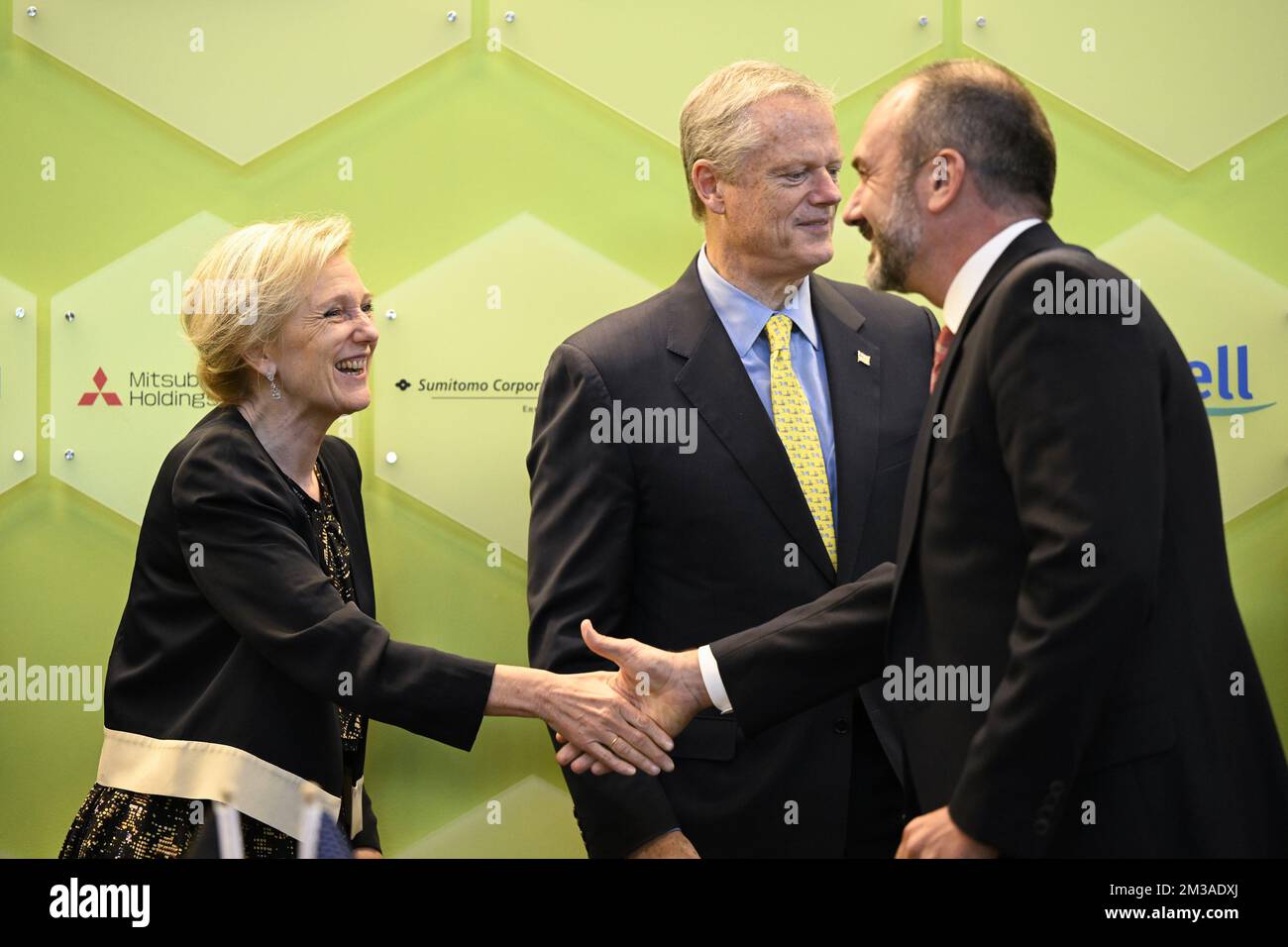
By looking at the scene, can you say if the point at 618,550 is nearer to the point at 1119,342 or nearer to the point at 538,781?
the point at 538,781

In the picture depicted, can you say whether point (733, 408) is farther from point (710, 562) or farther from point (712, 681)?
point (712, 681)

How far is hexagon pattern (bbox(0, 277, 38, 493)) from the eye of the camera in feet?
10.6

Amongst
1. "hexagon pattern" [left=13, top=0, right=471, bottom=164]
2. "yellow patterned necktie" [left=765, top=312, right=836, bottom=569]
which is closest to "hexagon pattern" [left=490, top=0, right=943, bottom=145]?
"hexagon pattern" [left=13, top=0, right=471, bottom=164]

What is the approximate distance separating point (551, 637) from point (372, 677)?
34 centimetres

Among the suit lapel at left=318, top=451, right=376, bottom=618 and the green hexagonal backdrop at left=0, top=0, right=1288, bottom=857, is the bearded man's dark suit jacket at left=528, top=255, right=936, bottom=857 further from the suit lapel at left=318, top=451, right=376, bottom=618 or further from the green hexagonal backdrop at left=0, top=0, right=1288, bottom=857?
the green hexagonal backdrop at left=0, top=0, right=1288, bottom=857

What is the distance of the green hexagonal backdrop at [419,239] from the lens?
324 cm

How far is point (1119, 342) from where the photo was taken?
5.67ft

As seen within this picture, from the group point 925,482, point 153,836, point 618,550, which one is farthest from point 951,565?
point 153,836

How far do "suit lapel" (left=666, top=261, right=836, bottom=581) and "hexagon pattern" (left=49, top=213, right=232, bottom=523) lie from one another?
113cm

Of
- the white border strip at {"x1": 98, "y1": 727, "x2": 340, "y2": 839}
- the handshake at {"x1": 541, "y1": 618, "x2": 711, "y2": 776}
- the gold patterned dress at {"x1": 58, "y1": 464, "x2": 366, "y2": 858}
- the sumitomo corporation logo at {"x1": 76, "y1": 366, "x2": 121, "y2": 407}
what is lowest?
the gold patterned dress at {"x1": 58, "y1": 464, "x2": 366, "y2": 858}

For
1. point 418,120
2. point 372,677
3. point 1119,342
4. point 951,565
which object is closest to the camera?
point 1119,342

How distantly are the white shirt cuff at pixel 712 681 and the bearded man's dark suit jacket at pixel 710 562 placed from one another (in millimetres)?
161

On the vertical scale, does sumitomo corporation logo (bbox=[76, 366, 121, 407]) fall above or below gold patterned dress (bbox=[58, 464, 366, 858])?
above

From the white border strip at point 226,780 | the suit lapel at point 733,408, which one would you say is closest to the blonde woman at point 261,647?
the white border strip at point 226,780
